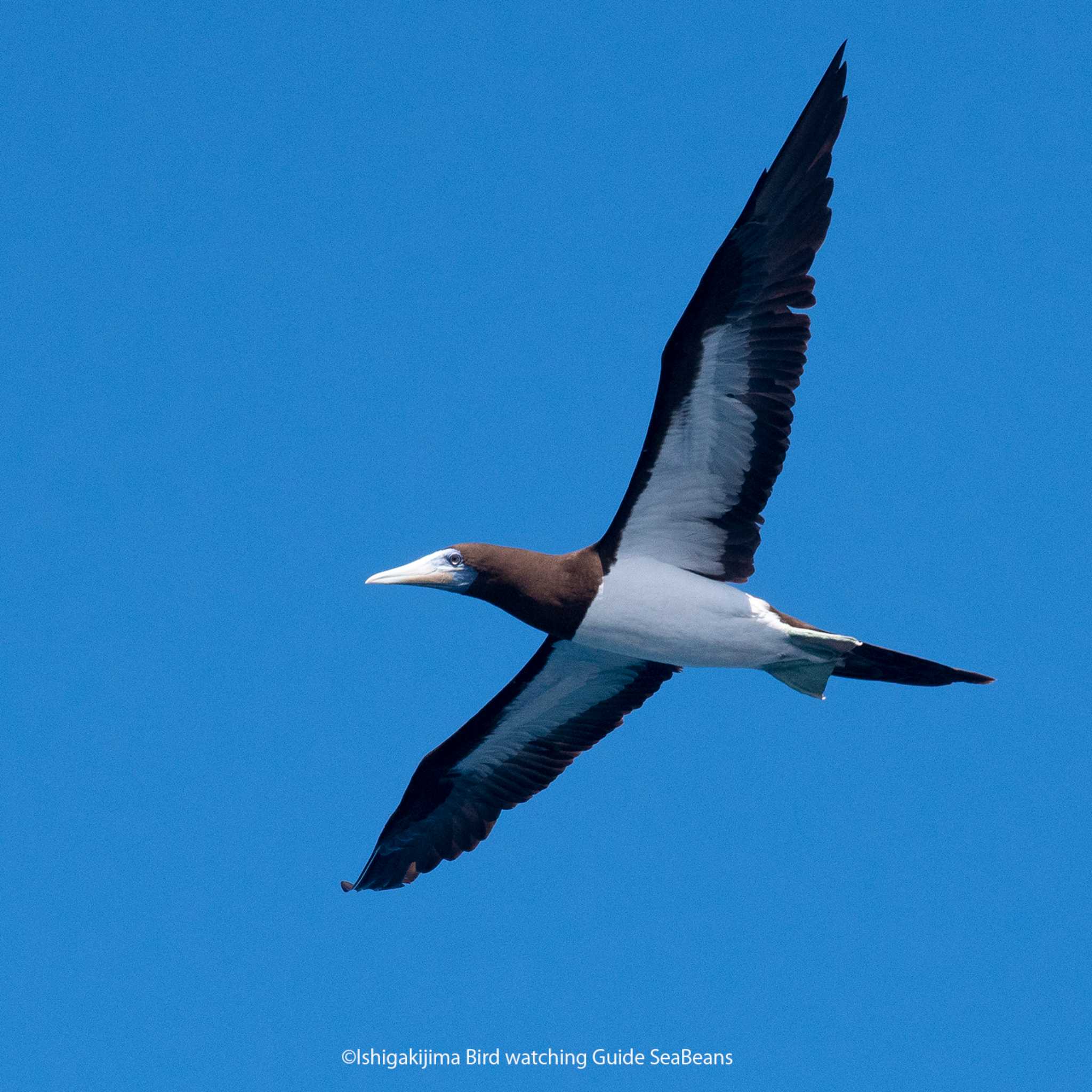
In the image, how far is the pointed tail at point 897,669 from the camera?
13.7 metres

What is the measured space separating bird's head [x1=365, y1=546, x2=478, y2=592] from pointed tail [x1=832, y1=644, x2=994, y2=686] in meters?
3.44

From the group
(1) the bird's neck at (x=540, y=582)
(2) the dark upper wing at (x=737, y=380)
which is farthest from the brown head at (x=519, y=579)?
(2) the dark upper wing at (x=737, y=380)

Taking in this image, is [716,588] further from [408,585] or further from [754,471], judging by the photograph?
[408,585]

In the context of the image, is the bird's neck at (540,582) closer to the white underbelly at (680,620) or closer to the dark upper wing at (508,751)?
the white underbelly at (680,620)

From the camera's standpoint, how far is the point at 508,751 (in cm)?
1616

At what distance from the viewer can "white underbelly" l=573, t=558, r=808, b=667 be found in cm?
1369

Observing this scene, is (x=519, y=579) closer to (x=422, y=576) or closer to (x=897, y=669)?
(x=422, y=576)

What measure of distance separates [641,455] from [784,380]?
55.9 inches

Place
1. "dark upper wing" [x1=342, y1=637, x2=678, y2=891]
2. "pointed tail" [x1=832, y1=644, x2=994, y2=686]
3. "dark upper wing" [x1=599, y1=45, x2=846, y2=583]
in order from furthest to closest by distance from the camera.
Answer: "dark upper wing" [x1=342, y1=637, x2=678, y2=891], "pointed tail" [x1=832, y1=644, x2=994, y2=686], "dark upper wing" [x1=599, y1=45, x2=846, y2=583]

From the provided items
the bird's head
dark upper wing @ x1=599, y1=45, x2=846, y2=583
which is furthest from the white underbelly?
the bird's head

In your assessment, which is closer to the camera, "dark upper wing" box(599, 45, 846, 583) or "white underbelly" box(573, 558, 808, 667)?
"dark upper wing" box(599, 45, 846, 583)

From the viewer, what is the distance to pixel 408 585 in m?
14.1

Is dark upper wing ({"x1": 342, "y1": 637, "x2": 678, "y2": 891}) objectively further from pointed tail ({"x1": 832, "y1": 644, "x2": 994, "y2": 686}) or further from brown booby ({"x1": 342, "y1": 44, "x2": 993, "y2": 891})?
pointed tail ({"x1": 832, "y1": 644, "x2": 994, "y2": 686})

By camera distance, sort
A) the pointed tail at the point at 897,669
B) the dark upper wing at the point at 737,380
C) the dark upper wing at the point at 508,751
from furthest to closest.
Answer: the dark upper wing at the point at 508,751 < the pointed tail at the point at 897,669 < the dark upper wing at the point at 737,380
